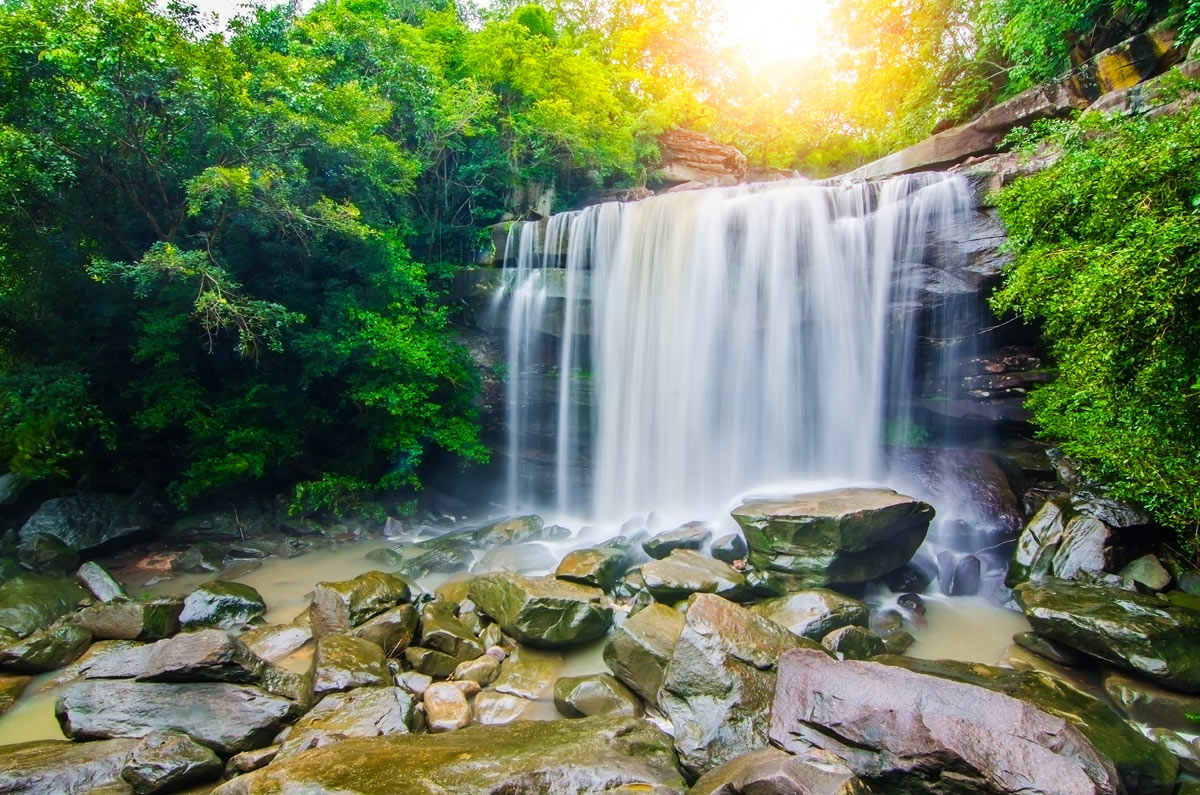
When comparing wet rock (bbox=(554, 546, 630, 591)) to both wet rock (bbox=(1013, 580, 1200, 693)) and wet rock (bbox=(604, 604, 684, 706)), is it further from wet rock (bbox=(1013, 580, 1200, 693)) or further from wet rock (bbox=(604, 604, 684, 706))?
wet rock (bbox=(1013, 580, 1200, 693))

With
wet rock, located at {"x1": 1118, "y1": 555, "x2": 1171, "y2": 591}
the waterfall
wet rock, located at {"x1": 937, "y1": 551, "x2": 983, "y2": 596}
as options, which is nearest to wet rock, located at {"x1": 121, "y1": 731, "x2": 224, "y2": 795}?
wet rock, located at {"x1": 937, "y1": 551, "x2": 983, "y2": 596}

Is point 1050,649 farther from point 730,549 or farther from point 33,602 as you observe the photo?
point 33,602

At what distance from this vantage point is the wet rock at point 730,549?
8141 mm

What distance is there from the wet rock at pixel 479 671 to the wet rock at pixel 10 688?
4.00 metres

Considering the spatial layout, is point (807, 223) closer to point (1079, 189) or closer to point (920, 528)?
point (1079, 189)

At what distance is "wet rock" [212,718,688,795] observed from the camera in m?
3.32

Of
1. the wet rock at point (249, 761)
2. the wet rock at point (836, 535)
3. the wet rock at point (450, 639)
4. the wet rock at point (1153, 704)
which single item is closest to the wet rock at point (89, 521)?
the wet rock at point (450, 639)

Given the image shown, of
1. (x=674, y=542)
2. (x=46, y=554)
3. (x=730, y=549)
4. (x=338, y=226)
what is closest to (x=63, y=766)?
(x=46, y=554)

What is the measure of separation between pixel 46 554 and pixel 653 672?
30.3 ft

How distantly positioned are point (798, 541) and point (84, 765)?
710cm

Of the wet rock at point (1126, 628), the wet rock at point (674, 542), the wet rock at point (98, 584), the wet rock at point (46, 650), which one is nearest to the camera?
the wet rock at point (1126, 628)

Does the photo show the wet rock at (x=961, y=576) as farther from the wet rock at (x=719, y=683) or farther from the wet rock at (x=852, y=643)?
the wet rock at (x=719, y=683)

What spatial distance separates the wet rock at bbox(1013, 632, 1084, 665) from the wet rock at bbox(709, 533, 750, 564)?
3364 millimetres

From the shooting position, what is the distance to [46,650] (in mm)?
5625
